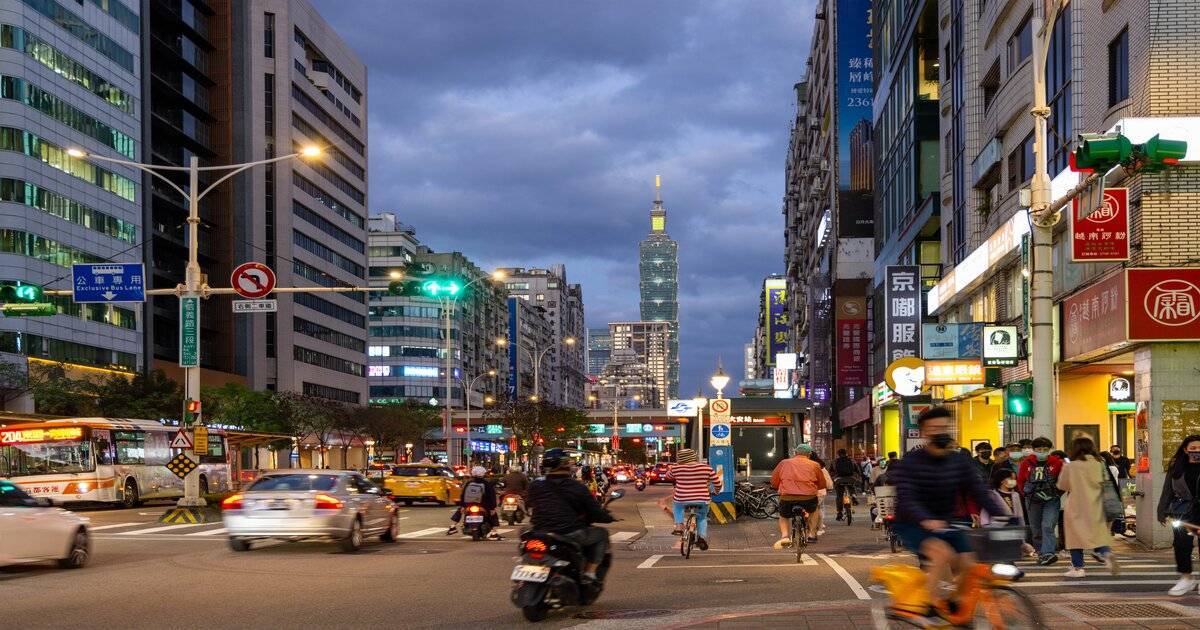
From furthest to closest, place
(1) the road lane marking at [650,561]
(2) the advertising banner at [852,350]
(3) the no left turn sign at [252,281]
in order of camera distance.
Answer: (2) the advertising banner at [852,350] < (3) the no left turn sign at [252,281] < (1) the road lane marking at [650,561]

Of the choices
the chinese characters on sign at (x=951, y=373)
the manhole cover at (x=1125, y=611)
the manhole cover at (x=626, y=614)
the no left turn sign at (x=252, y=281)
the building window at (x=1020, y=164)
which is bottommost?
the manhole cover at (x=626, y=614)

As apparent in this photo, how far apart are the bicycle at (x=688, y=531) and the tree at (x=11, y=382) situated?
50.9m

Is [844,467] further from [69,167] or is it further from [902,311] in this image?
[69,167]

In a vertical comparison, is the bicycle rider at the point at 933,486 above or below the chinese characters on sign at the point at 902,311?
below

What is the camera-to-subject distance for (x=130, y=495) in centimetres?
Result: 4347

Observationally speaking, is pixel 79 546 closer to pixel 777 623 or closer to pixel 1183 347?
pixel 777 623

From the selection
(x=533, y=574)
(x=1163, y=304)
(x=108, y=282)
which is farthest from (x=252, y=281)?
(x=533, y=574)

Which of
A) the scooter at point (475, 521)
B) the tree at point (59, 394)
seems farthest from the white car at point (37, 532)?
the tree at point (59, 394)

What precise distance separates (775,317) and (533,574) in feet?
513

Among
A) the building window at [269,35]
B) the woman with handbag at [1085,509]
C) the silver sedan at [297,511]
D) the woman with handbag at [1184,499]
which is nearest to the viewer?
the woman with handbag at [1184,499]

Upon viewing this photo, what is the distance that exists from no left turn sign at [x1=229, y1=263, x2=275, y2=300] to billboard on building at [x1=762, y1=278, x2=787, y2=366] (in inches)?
5250

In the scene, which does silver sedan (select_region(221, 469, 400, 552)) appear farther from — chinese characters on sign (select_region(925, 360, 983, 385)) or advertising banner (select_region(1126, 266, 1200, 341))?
chinese characters on sign (select_region(925, 360, 983, 385))

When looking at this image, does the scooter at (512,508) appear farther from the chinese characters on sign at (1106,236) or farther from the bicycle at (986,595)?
the bicycle at (986,595)

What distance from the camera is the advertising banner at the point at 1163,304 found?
70.8 feet
